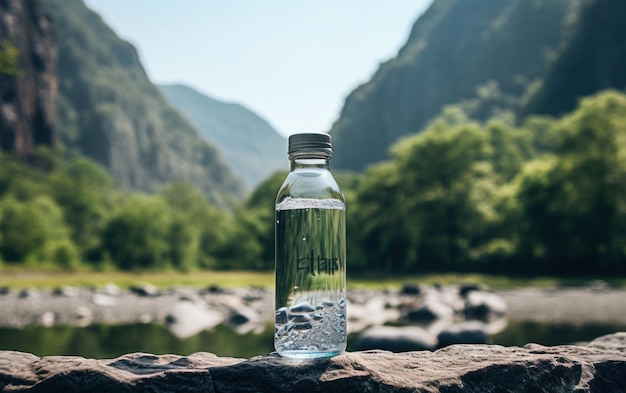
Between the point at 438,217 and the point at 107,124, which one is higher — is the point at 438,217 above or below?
below

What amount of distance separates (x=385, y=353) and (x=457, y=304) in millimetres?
19363

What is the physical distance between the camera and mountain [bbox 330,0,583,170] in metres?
146

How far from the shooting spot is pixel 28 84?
303 feet

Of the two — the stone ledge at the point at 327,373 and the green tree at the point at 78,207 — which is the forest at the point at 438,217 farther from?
the stone ledge at the point at 327,373

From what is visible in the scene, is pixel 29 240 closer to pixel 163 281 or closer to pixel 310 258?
pixel 163 281

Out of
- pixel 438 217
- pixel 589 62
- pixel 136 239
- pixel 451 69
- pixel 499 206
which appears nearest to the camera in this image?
pixel 438 217

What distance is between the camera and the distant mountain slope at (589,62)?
9425 cm

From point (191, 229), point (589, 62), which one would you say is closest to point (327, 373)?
point (191, 229)

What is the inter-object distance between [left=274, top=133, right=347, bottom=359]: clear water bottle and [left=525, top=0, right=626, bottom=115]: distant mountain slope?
102000 mm

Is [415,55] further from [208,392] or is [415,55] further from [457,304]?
[208,392]

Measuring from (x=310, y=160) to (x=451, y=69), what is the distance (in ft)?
591

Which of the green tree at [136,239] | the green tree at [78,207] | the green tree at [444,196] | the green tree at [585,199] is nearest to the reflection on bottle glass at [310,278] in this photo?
the green tree at [585,199]

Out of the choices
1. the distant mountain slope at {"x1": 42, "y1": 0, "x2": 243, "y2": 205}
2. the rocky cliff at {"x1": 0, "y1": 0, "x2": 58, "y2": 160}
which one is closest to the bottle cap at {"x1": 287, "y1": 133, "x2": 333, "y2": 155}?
the rocky cliff at {"x1": 0, "y1": 0, "x2": 58, "y2": 160}

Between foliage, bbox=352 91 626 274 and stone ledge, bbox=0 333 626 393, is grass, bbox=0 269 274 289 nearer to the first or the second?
foliage, bbox=352 91 626 274
